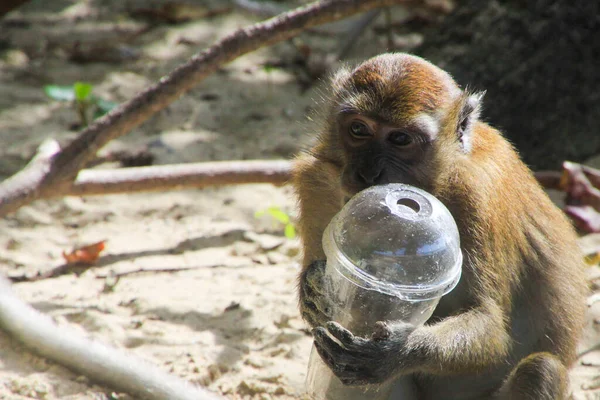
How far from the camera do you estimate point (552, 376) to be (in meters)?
4.01

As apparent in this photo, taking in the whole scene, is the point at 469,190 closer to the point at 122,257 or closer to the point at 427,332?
the point at 427,332

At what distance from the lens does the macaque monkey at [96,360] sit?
4418 mm

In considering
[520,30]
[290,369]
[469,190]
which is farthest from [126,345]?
[520,30]

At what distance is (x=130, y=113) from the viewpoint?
6066 millimetres

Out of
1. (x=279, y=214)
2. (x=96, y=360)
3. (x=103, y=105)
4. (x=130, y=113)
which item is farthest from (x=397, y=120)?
(x=103, y=105)

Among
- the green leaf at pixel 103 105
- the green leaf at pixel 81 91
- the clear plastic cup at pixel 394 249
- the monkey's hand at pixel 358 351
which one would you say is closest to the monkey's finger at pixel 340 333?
the monkey's hand at pixel 358 351

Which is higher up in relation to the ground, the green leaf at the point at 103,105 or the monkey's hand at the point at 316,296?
the monkey's hand at the point at 316,296

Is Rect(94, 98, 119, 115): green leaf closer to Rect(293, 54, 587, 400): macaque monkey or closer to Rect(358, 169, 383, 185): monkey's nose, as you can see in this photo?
Rect(293, 54, 587, 400): macaque monkey

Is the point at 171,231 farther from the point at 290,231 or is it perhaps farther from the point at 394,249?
the point at 394,249

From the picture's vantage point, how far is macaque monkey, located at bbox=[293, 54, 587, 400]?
3930 millimetres

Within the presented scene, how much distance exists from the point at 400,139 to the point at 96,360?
7.08 ft

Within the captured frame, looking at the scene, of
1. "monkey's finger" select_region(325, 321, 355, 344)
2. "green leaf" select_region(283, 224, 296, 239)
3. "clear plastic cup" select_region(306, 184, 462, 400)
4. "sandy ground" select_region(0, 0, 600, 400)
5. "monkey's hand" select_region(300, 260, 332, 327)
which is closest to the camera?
"clear plastic cup" select_region(306, 184, 462, 400)

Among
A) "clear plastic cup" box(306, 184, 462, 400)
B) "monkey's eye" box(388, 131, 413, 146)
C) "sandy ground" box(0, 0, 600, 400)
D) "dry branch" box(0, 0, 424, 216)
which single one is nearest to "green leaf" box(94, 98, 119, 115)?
"sandy ground" box(0, 0, 600, 400)

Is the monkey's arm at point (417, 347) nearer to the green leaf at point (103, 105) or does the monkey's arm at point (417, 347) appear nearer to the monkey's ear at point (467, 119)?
the monkey's ear at point (467, 119)
